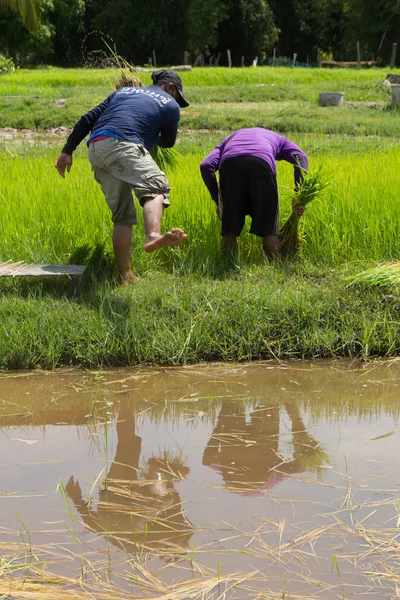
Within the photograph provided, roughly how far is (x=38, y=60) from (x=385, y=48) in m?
17.0

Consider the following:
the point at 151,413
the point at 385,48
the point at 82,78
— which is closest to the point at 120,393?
the point at 151,413

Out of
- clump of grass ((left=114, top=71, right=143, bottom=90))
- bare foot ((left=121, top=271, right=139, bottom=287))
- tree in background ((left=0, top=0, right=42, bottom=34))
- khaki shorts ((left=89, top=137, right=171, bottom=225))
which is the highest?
tree in background ((left=0, top=0, right=42, bottom=34))

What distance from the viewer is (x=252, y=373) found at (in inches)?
178

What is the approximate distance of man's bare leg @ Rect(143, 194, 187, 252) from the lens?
15.3 feet

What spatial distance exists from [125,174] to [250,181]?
0.85 meters

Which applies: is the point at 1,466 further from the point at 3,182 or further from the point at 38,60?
the point at 38,60

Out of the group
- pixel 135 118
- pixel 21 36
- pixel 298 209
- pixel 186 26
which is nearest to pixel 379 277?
pixel 298 209

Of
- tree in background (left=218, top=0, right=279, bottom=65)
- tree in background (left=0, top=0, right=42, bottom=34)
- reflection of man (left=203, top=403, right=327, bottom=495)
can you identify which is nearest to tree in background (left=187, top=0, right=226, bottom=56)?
tree in background (left=218, top=0, right=279, bottom=65)

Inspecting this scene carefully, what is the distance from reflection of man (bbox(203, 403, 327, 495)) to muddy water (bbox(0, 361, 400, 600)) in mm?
11

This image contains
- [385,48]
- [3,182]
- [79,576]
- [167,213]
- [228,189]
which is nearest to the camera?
[79,576]

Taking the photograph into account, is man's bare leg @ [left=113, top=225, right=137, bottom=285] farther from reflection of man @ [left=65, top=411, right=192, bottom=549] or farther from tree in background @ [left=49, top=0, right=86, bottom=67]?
tree in background @ [left=49, top=0, right=86, bottom=67]

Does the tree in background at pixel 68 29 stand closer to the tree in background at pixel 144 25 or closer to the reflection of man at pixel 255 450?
the tree in background at pixel 144 25

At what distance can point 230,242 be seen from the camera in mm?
5828

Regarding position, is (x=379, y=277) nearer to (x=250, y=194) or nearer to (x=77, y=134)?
(x=250, y=194)
